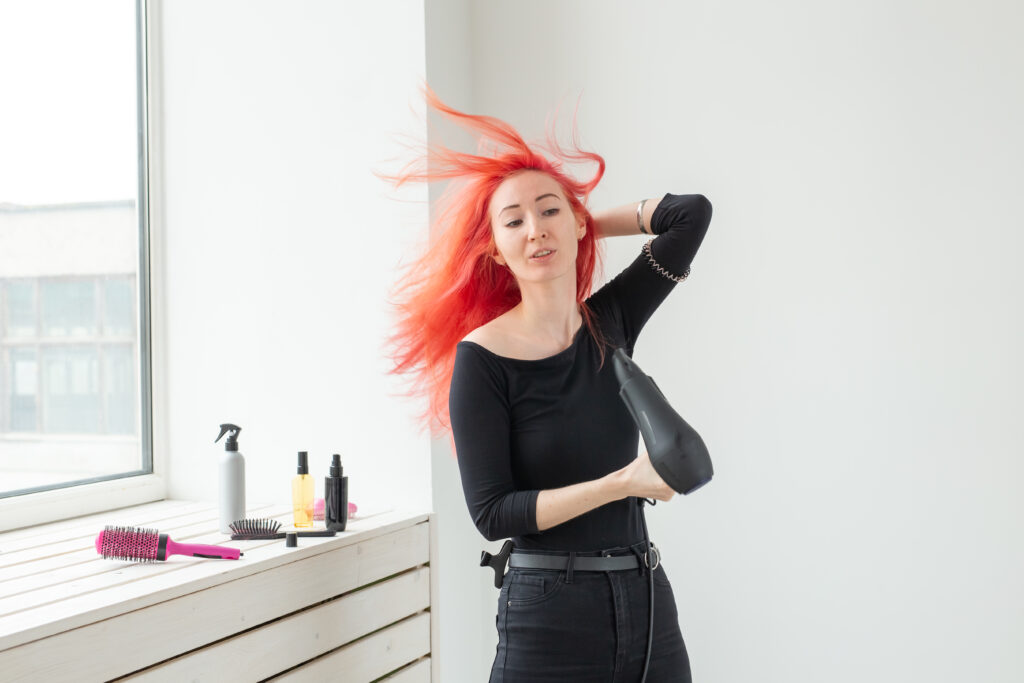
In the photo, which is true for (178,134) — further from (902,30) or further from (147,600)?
(902,30)

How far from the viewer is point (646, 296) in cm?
137

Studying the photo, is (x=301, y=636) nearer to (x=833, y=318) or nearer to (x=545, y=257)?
(x=545, y=257)

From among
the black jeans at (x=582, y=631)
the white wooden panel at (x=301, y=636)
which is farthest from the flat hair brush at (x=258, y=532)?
the black jeans at (x=582, y=631)

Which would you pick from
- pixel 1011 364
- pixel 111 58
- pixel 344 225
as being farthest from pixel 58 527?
pixel 1011 364

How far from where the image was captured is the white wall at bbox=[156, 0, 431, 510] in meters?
1.73

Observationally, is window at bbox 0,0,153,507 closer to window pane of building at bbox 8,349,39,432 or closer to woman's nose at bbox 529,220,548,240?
window pane of building at bbox 8,349,39,432

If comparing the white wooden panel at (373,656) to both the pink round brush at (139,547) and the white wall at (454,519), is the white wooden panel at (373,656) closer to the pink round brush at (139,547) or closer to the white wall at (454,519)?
the white wall at (454,519)

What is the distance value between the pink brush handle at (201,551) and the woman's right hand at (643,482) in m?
0.58

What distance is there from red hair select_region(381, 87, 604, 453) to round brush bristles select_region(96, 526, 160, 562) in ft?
1.52

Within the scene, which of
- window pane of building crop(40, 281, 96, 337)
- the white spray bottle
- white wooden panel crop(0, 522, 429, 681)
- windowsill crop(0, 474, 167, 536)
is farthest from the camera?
window pane of building crop(40, 281, 96, 337)

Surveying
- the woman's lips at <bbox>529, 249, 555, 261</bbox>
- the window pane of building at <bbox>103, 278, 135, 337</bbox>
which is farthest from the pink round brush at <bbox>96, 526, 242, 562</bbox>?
the window pane of building at <bbox>103, 278, 135, 337</bbox>

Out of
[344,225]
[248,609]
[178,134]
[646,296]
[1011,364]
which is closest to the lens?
[248,609]

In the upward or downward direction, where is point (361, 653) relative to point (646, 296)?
downward

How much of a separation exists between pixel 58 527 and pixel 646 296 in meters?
1.15
